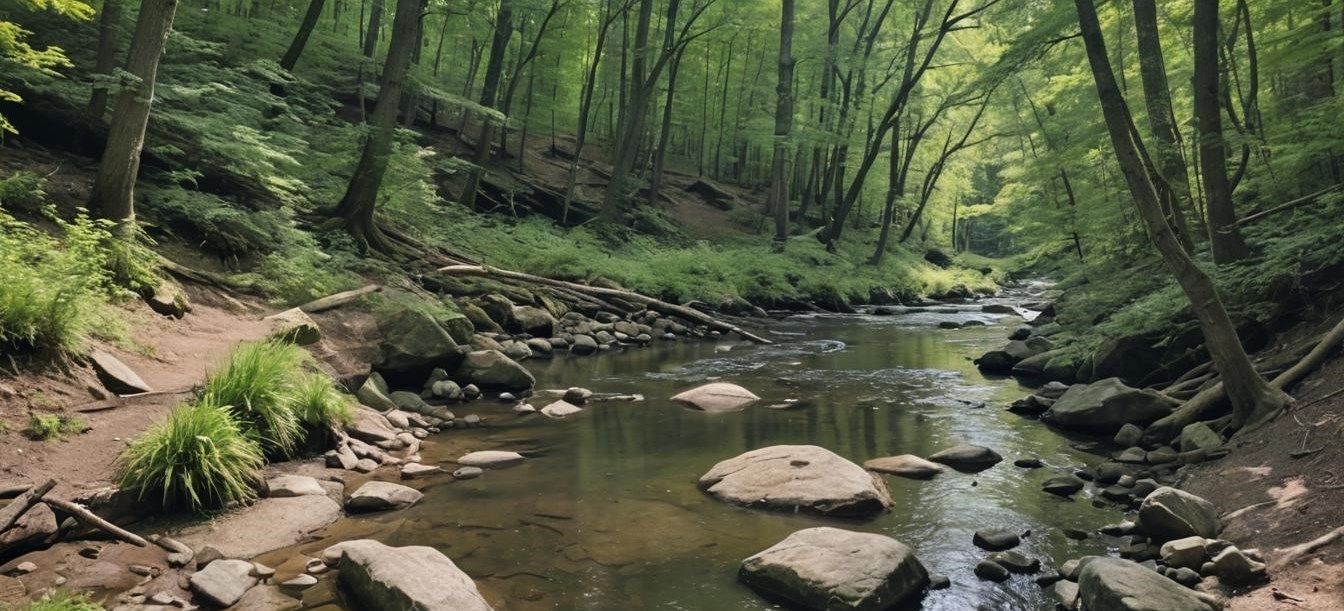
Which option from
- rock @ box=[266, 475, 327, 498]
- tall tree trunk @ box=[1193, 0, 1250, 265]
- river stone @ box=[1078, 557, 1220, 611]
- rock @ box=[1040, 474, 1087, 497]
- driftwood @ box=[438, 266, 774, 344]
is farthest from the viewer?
driftwood @ box=[438, 266, 774, 344]

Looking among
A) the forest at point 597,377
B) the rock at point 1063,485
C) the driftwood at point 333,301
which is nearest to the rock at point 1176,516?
the forest at point 597,377

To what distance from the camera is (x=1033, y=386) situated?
12.0 metres

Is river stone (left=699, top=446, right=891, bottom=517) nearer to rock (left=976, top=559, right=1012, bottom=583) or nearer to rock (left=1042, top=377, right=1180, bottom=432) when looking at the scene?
rock (left=976, top=559, right=1012, bottom=583)

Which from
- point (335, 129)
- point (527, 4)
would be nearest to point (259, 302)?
point (335, 129)

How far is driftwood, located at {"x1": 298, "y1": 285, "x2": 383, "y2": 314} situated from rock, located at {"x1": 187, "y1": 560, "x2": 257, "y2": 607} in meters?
6.75

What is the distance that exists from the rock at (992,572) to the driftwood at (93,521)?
5723mm

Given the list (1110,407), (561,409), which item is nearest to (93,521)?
(561,409)

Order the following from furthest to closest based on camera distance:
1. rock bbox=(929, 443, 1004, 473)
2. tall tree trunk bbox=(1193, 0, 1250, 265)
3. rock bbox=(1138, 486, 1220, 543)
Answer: tall tree trunk bbox=(1193, 0, 1250, 265) → rock bbox=(929, 443, 1004, 473) → rock bbox=(1138, 486, 1220, 543)

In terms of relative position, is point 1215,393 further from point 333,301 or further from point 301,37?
point 301,37

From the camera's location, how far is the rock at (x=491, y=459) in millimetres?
7598

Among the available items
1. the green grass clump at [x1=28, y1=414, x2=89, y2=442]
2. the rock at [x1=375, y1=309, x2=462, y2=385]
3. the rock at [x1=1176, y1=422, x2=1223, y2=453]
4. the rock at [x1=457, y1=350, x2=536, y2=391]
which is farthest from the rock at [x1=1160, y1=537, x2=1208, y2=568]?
the rock at [x1=375, y1=309, x2=462, y2=385]

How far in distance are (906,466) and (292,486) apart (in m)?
5.84

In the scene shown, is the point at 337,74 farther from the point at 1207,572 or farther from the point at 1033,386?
the point at 1207,572

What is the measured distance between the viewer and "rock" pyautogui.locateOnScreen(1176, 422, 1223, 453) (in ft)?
22.3
